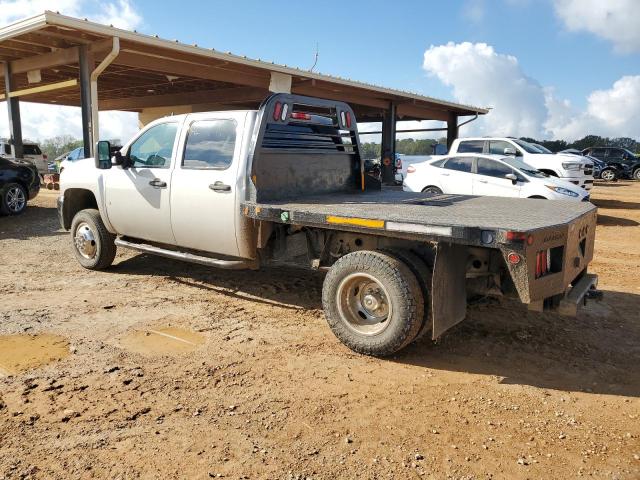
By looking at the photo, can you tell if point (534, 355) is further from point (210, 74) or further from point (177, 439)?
point (210, 74)

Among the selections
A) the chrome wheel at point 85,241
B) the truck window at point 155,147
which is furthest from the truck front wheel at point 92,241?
the truck window at point 155,147

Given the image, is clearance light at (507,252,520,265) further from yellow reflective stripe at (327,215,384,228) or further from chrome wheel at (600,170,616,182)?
chrome wheel at (600,170,616,182)

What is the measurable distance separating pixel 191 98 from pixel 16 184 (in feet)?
26.4

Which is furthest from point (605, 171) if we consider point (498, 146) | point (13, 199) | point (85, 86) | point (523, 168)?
point (13, 199)

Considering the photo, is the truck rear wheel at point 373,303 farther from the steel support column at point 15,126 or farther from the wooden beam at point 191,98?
the steel support column at point 15,126

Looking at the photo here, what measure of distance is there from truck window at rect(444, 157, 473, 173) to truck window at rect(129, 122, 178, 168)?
7.64 metres

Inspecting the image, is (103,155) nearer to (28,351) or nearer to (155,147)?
(155,147)

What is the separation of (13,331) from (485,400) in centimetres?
399

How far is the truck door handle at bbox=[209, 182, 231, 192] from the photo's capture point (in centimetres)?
506

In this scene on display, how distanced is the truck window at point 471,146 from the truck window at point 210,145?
33.7 ft

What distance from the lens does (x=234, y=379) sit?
376cm

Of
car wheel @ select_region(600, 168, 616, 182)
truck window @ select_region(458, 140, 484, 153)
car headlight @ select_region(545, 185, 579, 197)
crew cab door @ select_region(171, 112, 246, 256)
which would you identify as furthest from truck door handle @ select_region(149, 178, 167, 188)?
car wheel @ select_region(600, 168, 616, 182)

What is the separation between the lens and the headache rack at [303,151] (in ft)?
17.0

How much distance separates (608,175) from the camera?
2917cm
